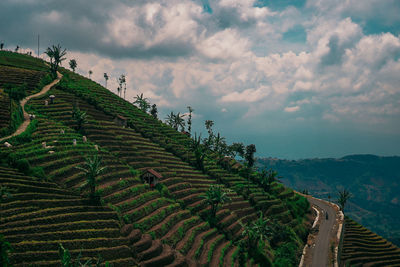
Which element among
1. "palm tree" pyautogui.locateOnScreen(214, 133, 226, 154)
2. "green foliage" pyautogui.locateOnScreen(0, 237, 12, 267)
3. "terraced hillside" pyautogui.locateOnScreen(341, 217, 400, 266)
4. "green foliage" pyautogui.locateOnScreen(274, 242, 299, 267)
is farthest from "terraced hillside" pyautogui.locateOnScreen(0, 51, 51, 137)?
"terraced hillside" pyautogui.locateOnScreen(341, 217, 400, 266)

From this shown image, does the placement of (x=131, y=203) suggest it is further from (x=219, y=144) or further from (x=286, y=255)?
(x=219, y=144)

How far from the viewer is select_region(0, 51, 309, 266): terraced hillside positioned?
132 feet

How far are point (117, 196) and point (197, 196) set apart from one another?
18345 mm

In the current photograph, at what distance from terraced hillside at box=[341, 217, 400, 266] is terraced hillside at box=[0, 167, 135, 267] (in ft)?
162

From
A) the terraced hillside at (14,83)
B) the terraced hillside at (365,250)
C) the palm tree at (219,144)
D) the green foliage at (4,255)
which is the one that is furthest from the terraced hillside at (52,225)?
the palm tree at (219,144)

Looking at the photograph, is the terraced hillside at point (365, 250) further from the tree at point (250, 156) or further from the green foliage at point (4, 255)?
the green foliage at point (4, 255)

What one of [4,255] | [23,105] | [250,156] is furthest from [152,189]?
[250,156]

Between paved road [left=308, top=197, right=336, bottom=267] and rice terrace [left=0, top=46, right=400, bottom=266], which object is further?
paved road [left=308, top=197, right=336, bottom=267]

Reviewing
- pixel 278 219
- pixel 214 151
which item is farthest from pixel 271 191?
pixel 214 151

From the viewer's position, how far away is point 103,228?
35.2 meters

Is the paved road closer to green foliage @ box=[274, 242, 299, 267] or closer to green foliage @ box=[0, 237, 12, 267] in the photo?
green foliage @ box=[274, 242, 299, 267]

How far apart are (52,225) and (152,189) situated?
21600mm

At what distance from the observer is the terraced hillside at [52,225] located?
28172 mm

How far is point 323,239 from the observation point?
6712cm
